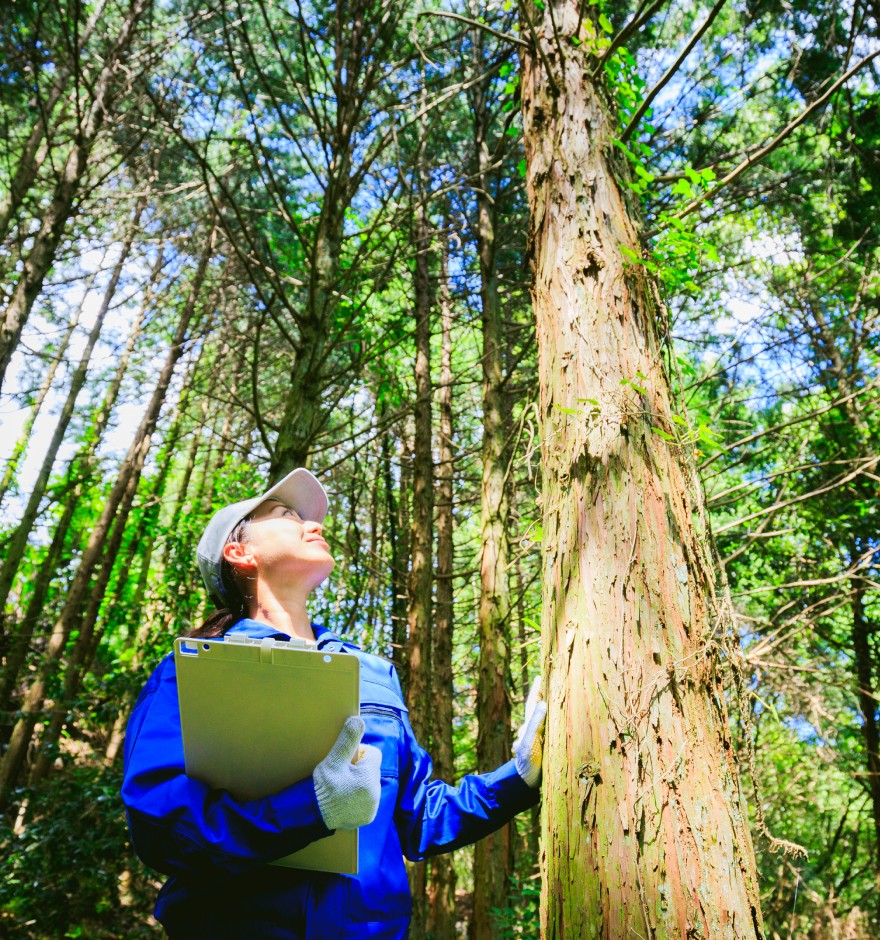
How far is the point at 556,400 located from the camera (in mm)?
1992

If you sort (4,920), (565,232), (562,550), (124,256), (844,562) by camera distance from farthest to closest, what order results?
(124,256), (844,562), (4,920), (565,232), (562,550)

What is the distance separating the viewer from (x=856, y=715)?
825 centimetres

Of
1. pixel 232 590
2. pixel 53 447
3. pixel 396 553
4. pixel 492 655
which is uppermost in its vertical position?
pixel 53 447

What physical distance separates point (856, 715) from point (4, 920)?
33.0 ft

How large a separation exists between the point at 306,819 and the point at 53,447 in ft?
41.0

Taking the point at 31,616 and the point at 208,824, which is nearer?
the point at 208,824

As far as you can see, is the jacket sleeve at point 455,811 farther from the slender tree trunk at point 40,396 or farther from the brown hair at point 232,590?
the slender tree trunk at point 40,396

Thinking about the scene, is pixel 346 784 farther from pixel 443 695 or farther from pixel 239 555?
pixel 443 695

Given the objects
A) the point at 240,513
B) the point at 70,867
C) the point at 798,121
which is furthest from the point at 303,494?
the point at 70,867

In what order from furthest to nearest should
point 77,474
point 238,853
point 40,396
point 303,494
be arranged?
point 40,396 < point 77,474 < point 303,494 < point 238,853

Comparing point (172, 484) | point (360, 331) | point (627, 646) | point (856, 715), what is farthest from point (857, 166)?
point (172, 484)

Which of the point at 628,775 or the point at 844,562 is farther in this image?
the point at 844,562

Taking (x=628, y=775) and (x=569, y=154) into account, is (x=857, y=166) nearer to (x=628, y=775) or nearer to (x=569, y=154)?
(x=569, y=154)

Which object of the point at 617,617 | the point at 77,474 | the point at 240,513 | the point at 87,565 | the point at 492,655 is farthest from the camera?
the point at 77,474
